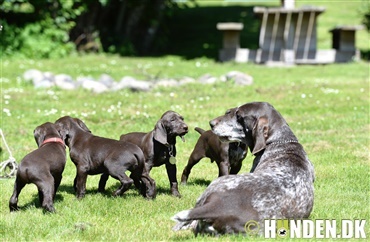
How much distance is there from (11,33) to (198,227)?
21.6 metres

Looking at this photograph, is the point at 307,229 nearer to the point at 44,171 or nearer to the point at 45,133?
the point at 44,171

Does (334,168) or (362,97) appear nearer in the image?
(334,168)

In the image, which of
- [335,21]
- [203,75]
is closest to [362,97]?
[203,75]

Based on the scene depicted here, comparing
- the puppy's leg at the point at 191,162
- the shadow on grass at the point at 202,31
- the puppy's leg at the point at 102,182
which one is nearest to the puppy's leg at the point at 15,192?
the puppy's leg at the point at 102,182

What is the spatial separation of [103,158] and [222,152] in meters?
1.77

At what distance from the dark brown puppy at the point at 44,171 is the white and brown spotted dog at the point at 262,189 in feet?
6.11

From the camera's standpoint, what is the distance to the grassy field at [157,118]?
750cm

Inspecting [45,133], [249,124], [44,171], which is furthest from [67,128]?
[249,124]

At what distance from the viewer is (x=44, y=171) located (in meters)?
7.93

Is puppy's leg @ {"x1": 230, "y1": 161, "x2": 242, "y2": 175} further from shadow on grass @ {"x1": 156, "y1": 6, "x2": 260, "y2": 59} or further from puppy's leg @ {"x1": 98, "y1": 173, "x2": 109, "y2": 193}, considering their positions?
shadow on grass @ {"x1": 156, "y1": 6, "x2": 260, "y2": 59}

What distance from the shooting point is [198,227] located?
659 cm

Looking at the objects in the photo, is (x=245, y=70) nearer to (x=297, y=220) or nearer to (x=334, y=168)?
(x=334, y=168)

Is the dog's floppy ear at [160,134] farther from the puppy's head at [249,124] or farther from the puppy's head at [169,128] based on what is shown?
the puppy's head at [249,124]

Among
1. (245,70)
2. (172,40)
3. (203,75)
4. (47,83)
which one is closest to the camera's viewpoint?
(47,83)
